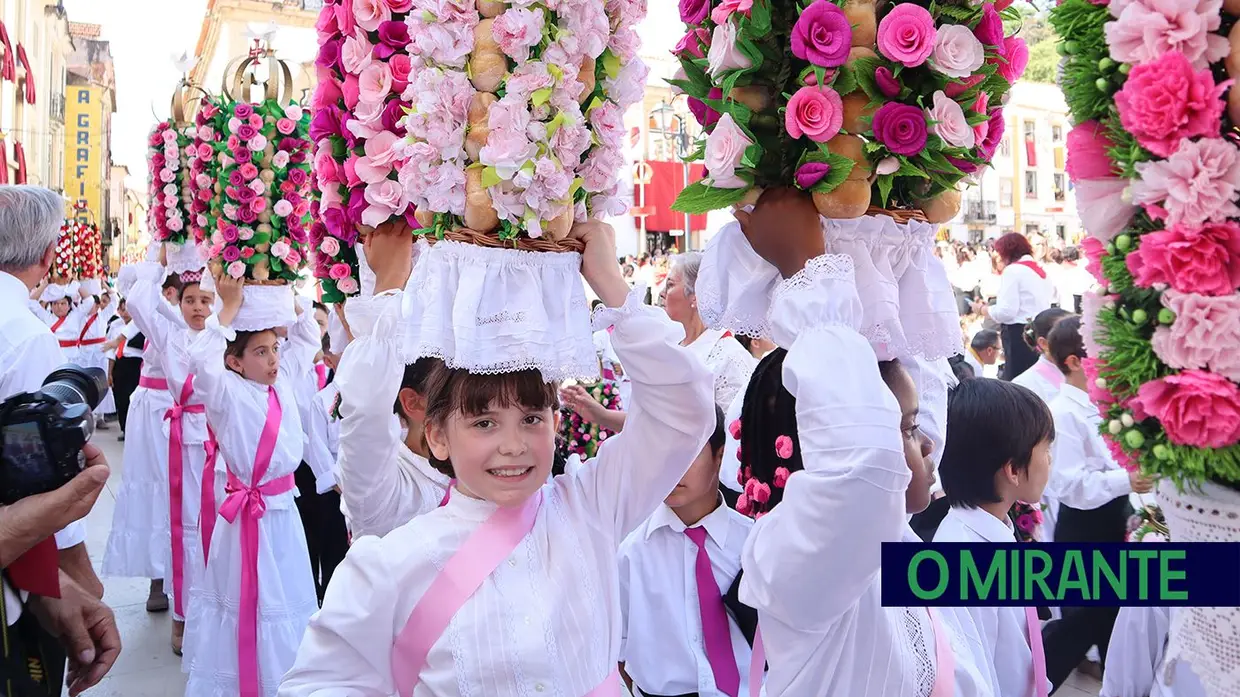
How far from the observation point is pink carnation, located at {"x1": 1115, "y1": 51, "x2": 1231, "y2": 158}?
162 cm

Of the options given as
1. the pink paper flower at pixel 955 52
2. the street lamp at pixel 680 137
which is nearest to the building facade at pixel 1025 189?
the street lamp at pixel 680 137

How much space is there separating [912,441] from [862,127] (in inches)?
25.5

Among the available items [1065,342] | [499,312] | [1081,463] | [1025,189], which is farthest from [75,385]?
[1025,189]

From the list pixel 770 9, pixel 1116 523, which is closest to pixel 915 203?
pixel 770 9

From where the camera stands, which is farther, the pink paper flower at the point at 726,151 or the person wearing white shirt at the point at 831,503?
the pink paper flower at the point at 726,151

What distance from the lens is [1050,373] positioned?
197 inches

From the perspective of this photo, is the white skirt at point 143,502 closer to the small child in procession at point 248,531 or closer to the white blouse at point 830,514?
the small child in procession at point 248,531

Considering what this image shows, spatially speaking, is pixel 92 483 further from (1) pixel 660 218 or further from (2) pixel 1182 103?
(1) pixel 660 218

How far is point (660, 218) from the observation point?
25.8 meters

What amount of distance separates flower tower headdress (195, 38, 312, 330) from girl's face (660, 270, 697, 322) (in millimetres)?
1765

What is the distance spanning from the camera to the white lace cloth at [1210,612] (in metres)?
1.81

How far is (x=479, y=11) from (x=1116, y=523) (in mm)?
3902

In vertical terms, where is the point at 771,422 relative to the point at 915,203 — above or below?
below

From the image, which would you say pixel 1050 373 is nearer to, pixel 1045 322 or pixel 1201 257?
pixel 1045 322
